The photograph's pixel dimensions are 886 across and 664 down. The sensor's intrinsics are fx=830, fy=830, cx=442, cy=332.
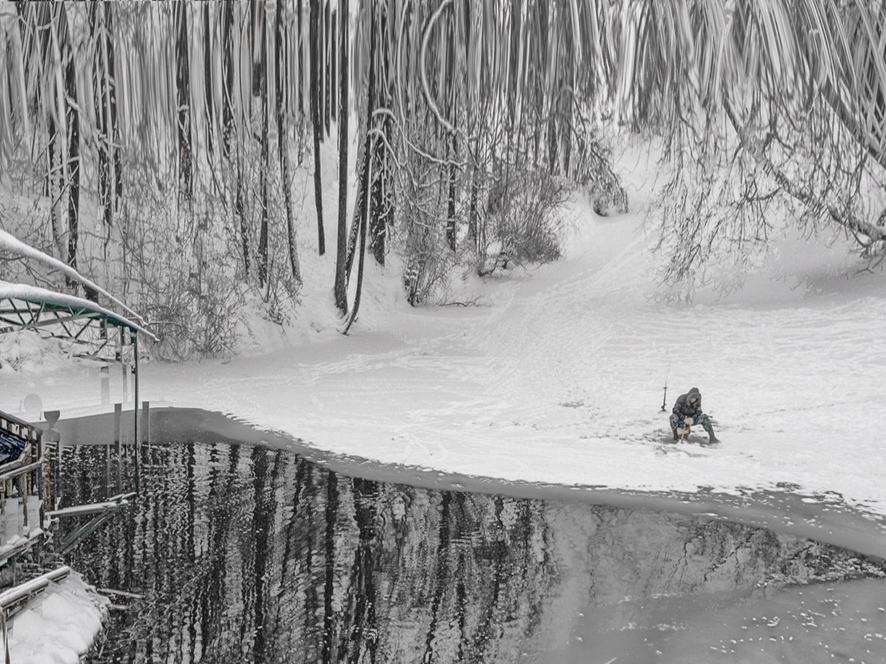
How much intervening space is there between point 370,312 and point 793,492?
582 inches

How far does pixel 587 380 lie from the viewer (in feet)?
59.9

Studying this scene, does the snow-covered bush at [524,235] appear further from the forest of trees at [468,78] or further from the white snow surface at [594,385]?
the forest of trees at [468,78]

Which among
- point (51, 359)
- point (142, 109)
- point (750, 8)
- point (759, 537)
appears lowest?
point (759, 537)

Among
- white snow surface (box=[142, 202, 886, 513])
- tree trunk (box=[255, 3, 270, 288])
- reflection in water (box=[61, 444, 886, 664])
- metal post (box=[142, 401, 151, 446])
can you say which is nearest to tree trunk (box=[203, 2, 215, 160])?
tree trunk (box=[255, 3, 270, 288])

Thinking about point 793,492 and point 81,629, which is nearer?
point 81,629

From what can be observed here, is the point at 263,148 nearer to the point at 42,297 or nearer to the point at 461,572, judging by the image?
the point at 42,297

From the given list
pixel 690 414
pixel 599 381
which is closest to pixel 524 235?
pixel 599 381

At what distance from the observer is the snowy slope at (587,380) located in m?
11.8

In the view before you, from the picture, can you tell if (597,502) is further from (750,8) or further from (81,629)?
(750,8)

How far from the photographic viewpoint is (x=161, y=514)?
8695mm

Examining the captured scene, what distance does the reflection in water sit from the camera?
19.6ft

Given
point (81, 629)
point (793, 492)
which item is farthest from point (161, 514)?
point (793, 492)

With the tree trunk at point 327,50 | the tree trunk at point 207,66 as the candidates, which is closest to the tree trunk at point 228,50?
the tree trunk at point 207,66

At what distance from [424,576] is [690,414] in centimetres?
682
